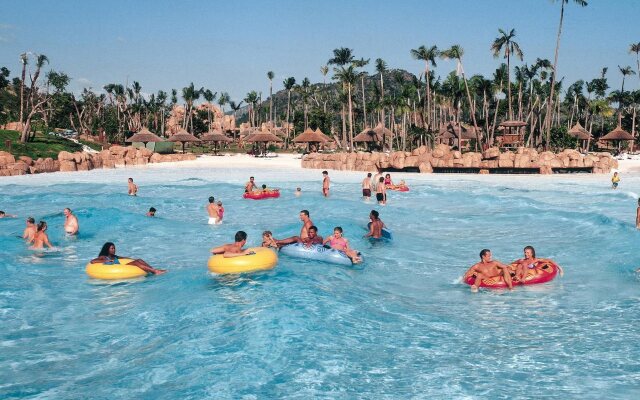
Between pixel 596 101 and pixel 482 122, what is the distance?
12.4m

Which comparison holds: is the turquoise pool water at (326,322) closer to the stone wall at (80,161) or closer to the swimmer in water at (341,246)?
the swimmer in water at (341,246)

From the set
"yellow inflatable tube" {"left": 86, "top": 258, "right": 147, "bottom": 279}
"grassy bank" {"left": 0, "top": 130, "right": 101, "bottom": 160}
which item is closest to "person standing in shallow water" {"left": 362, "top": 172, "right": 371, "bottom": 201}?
"yellow inflatable tube" {"left": 86, "top": 258, "right": 147, "bottom": 279}

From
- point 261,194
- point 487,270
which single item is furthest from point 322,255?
point 261,194

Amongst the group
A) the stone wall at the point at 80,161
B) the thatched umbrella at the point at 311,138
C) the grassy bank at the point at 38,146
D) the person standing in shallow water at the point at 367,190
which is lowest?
the person standing in shallow water at the point at 367,190

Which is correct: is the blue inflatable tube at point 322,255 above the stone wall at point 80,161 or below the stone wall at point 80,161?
below

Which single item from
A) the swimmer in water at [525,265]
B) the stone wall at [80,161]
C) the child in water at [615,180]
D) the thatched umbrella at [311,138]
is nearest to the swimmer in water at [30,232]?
the swimmer in water at [525,265]

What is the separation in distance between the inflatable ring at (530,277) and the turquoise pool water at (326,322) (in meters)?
0.20

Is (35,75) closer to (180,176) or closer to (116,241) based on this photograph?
(180,176)

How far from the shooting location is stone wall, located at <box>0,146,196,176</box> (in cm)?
3447

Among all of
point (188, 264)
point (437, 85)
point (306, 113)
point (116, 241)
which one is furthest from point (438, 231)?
point (306, 113)

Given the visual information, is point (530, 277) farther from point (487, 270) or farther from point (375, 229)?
point (375, 229)

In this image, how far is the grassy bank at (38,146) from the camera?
3903cm

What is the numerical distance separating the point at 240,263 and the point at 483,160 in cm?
3104

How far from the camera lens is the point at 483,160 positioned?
38.5 meters
